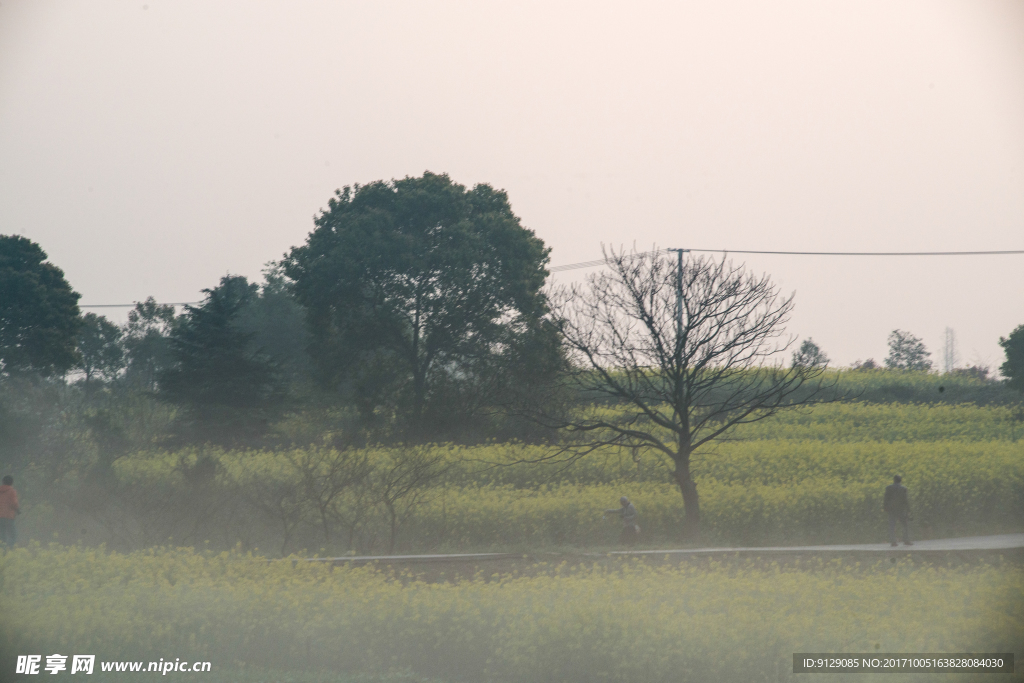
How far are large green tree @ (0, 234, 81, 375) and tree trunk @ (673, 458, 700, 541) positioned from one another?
2865 cm

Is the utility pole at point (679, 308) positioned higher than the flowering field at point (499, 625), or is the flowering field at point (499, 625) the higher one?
the utility pole at point (679, 308)

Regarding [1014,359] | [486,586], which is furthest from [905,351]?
[486,586]

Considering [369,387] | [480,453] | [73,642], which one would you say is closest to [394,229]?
[369,387]

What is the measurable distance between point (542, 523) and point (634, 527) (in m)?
2.02

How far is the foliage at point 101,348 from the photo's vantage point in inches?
2167

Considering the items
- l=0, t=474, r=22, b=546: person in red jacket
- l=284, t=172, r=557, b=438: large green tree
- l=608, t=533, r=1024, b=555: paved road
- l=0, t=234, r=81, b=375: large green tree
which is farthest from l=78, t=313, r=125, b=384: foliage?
l=608, t=533, r=1024, b=555: paved road

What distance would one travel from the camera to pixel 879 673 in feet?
25.6

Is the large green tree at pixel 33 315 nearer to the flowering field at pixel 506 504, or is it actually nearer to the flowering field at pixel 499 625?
the flowering field at pixel 506 504

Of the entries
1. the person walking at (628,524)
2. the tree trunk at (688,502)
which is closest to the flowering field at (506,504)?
the tree trunk at (688,502)

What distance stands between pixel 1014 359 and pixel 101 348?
55248 millimetres

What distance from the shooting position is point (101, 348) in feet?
183

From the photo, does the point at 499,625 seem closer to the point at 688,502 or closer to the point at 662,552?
the point at 662,552

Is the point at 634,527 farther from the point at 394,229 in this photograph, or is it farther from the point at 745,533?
the point at 394,229

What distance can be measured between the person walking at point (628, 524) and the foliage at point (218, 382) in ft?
54.9
